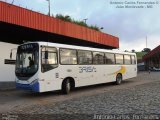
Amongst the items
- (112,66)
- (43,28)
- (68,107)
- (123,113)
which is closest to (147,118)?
(123,113)

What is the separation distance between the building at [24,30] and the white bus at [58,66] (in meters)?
5.06

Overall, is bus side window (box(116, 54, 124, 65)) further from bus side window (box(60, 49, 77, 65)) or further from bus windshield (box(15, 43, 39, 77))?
bus windshield (box(15, 43, 39, 77))

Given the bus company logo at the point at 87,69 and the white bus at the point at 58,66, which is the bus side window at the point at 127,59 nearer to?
the white bus at the point at 58,66

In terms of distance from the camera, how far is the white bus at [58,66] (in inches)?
584

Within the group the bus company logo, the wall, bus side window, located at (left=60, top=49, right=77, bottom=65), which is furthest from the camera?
the wall

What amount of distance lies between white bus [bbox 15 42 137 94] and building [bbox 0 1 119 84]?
506cm

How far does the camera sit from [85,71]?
1827 cm

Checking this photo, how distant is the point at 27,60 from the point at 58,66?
5.35ft

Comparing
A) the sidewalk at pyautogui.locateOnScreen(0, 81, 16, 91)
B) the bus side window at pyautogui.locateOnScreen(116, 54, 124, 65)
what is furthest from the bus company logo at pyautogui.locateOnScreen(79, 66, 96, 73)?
the sidewalk at pyautogui.locateOnScreen(0, 81, 16, 91)

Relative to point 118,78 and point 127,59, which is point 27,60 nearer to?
point 118,78

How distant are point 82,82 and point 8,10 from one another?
22.8 ft

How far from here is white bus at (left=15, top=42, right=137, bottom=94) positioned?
48.6 feet

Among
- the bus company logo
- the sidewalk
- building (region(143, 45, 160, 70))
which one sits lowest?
the sidewalk

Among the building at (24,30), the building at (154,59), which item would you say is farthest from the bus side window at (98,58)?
the building at (154,59)
